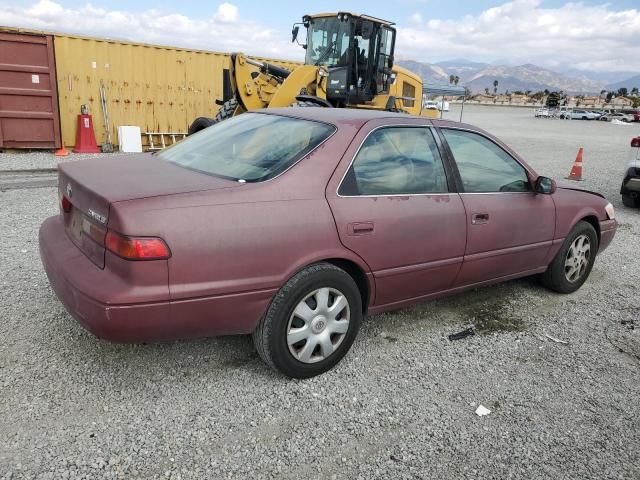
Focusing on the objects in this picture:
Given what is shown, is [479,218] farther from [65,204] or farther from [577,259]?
[65,204]

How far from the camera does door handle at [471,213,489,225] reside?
3.59 m

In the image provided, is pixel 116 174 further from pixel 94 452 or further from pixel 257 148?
pixel 94 452

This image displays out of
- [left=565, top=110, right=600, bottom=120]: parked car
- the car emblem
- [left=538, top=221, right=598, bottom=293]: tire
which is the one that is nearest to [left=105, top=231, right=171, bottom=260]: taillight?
the car emblem

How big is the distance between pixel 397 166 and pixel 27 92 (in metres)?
10.4

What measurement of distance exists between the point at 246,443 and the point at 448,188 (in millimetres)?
2106

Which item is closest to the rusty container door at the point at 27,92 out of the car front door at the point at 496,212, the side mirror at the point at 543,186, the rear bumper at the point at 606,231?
the car front door at the point at 496,212

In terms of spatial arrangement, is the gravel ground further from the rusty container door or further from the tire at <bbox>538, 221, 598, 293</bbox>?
the rusty container door

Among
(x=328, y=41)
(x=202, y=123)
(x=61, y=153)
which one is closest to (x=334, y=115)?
(x=202, y=123)

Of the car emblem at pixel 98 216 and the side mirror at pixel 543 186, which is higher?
the side mirror at pixel 543 186

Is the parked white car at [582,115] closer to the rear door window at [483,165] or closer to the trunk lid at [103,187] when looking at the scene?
the rear door window at [483,165]

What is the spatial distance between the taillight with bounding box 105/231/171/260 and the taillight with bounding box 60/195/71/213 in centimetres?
82

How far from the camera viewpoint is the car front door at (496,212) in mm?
3648

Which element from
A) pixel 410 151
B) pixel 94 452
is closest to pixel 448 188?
pixel 410 151

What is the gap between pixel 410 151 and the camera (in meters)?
3.43
